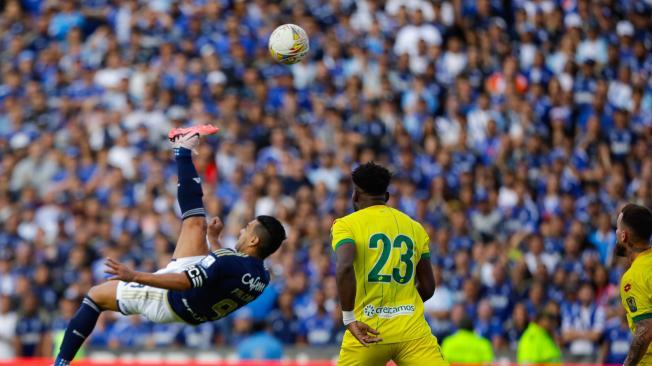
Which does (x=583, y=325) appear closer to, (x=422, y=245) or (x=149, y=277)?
(x=422, y=245)

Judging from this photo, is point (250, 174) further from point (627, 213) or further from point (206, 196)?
point (627, 213)

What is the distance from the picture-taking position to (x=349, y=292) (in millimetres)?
9461

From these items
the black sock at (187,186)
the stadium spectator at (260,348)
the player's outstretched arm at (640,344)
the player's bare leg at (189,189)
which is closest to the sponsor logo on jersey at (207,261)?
the player's bare leg at (189,189)

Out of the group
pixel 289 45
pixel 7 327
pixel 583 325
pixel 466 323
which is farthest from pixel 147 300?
pixel 583 325

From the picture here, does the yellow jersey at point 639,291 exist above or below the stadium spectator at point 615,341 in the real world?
above

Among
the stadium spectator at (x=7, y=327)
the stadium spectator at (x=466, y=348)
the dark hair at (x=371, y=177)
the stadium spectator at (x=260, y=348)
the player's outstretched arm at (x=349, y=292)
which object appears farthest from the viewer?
the stadium spectator at (x=7, y=327)

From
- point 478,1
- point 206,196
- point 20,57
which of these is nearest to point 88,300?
point 206,196

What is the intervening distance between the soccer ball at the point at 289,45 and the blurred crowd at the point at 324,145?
5.86m

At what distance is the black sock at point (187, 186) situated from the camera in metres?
10.9

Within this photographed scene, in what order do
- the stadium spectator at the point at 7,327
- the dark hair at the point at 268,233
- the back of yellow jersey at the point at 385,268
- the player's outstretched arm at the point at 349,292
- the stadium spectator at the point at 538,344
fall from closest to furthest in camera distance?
the player's outstretched arm at the point at 349,292 < the back of yellow jersey at the point at 385,268 < the dark hair at the point at 268,233 < the stadium spectator at the point at 538,344 < the stadium spectator at the point at 7,327

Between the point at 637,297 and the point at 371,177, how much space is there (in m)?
2.28

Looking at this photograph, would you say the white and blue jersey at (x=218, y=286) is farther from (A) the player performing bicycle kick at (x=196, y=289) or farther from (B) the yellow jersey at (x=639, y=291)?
(B) the yellow jersey at (x=639, y=291)

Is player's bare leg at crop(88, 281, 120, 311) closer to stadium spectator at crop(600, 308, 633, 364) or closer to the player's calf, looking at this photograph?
the player's calf

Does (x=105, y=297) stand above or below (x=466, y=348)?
above
